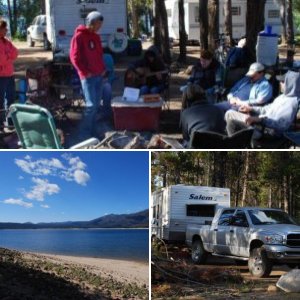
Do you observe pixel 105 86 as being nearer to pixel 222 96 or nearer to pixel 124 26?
pixel 222 96

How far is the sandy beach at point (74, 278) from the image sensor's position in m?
3.83

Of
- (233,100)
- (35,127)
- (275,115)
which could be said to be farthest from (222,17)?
(35,127)

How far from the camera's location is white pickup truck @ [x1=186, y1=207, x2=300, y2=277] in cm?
415

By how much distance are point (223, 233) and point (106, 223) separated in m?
0.90

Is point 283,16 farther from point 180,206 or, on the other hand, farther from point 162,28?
point 180,206

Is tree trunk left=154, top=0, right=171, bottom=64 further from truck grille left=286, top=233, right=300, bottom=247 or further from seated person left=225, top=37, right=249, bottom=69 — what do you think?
truck grille left=286, top=233, right=300, bottom=247

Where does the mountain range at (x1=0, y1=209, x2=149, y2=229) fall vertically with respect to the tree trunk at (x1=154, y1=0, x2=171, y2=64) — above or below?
below

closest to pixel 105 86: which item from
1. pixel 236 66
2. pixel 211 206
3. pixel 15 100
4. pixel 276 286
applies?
pixel 15 100

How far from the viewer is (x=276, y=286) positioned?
156 inches

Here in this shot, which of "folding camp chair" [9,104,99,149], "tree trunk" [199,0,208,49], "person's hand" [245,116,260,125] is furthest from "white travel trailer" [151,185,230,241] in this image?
"tree trunk" [199,0,208,49]

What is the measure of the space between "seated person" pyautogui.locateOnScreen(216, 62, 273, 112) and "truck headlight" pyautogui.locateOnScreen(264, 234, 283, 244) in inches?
103

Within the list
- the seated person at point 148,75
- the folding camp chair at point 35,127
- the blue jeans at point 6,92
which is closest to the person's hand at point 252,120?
the folding camp chair at point 35,127

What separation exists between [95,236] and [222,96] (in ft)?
15.7

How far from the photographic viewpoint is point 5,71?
26.5 ft
